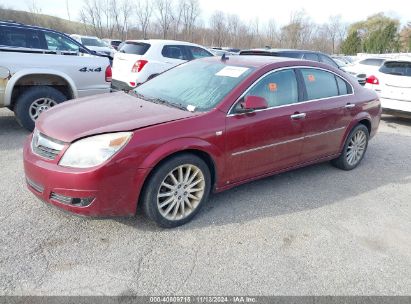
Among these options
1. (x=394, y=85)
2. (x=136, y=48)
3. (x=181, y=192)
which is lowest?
(x=181, y=192)

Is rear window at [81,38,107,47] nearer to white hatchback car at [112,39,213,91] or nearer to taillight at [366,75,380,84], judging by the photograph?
white hatchback car at [112,39,213,91]

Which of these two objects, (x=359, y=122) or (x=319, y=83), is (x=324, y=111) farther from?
(x=359, y=122)

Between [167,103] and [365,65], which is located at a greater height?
[167,103]

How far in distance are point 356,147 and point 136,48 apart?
621cm

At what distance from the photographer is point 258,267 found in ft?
9.25

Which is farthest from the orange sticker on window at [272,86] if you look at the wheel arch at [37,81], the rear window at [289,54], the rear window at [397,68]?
the rear window at [397,68]

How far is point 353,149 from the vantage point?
17.0 feet

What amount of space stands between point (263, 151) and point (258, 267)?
4.55 feet

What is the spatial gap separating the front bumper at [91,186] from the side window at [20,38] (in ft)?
13.5

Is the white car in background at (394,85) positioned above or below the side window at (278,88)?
below

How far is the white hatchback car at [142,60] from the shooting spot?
848cm

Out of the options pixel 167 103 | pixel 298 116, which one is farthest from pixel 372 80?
pixel 167 103

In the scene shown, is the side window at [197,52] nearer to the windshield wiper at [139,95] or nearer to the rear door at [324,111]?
the rear door at [324,111]

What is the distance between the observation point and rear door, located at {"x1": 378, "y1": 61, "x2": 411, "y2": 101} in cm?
802
